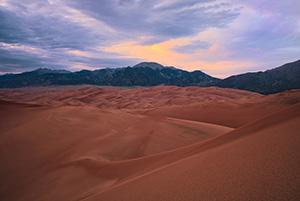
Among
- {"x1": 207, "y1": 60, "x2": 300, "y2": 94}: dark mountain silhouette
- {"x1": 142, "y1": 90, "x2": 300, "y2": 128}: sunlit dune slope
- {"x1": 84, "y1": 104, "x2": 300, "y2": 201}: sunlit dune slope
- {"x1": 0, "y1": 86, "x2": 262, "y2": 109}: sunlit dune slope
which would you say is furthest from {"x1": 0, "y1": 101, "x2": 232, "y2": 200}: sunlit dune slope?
{"x1": 207, "y1": 60, "x2": 300, "y2": 94}: dark mountain silhouette

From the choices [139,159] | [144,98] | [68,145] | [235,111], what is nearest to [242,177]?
[139,159]

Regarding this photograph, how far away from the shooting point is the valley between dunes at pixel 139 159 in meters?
1.84

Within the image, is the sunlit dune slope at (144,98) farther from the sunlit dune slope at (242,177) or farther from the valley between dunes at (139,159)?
the sunlit dune slope at (242,177)

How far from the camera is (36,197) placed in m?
4.03

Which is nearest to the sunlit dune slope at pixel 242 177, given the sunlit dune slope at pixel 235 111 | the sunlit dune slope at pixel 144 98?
the sunlit dune slope at pixel 235 111

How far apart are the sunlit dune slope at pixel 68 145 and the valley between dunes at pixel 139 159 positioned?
0.09 ft

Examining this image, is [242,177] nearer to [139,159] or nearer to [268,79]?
[139,159]

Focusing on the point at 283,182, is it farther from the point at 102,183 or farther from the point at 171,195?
the point at 102,183

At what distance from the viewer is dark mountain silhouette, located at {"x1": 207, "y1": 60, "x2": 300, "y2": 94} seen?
9494 centimetres

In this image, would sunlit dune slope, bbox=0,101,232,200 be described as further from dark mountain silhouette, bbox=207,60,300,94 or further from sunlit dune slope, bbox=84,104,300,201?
dark mountain silhouette, bbox=207,60,300,94

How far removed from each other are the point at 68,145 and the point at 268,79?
13182 centimetres

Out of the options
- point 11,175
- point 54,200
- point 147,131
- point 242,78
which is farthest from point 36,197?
point 242,78

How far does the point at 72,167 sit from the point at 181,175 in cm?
406

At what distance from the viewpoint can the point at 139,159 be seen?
5.43m
